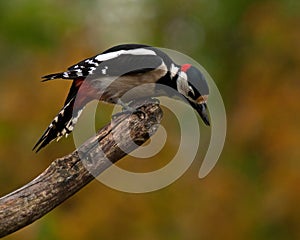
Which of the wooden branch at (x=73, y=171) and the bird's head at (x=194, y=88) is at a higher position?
the bird's head at (x=194, y=88)

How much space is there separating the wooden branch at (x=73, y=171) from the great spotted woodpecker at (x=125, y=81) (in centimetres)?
29

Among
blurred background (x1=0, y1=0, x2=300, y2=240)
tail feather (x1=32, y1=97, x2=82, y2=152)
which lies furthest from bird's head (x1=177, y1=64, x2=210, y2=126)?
blurred background (x1=0, y1=0, x2=300, y2=240)

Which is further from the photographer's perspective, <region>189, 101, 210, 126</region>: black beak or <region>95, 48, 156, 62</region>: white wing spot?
<region>95, 48, 156, 62</region>: white wing spot

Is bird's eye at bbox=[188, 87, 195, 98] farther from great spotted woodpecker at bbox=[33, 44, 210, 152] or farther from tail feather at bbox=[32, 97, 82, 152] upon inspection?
tail feather at bbox=[32, 97, 82, 152]

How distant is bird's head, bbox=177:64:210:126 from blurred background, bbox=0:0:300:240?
2995 millimetres

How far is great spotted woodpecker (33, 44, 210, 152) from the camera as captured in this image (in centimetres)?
545

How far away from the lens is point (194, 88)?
5.48 meters

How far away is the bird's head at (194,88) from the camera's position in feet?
18.0

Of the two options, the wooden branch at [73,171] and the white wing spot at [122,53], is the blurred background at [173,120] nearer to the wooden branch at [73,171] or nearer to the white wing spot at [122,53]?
the white wing spot at [122,53]

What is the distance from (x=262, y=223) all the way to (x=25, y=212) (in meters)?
5.28

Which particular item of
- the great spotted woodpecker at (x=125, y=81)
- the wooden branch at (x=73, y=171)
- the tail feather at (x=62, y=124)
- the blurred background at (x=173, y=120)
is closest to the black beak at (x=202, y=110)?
the great spotted woodpecker at (x=125, y=81)

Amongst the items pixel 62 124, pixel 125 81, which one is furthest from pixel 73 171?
pixel 125 81

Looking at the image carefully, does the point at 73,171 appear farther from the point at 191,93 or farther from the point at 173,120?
the point at 173,120

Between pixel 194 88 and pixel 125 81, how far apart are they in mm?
444
